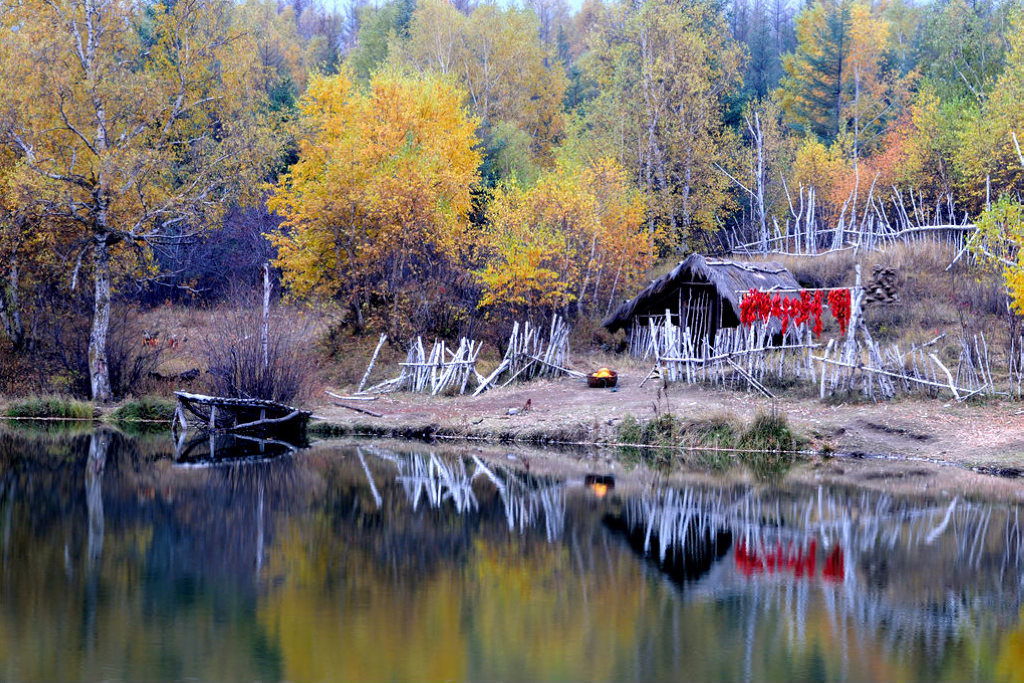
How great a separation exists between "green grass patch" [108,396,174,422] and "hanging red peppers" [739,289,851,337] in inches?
526

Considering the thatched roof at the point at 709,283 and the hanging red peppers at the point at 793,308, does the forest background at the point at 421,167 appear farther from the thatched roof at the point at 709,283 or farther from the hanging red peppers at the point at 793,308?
the hanging red peppers at the point at 793,308

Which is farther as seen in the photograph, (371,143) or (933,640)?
(371,143)

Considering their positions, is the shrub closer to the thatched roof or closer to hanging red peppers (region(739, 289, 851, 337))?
the thatched roof

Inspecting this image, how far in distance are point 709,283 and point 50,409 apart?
53.5 feet

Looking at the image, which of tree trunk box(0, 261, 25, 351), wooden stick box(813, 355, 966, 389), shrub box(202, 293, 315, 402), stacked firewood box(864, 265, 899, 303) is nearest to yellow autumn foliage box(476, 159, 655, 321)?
stacked firewood box(864, 265, 899, 303)

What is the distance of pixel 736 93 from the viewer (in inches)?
1695

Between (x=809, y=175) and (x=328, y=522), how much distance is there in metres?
33.0

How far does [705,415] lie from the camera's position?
2030cm

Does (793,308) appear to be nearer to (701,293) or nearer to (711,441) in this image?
(711,441)

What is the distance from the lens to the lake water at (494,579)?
26.5ft

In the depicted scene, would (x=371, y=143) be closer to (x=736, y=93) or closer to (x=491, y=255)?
(x=491, y=255)

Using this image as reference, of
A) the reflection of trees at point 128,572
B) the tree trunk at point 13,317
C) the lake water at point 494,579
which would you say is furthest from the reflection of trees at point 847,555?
the tree trunk at point 13,317

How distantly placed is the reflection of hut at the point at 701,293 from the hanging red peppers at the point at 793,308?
2.15 meters

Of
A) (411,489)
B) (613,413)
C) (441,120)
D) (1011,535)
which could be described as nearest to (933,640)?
(1011,535)
